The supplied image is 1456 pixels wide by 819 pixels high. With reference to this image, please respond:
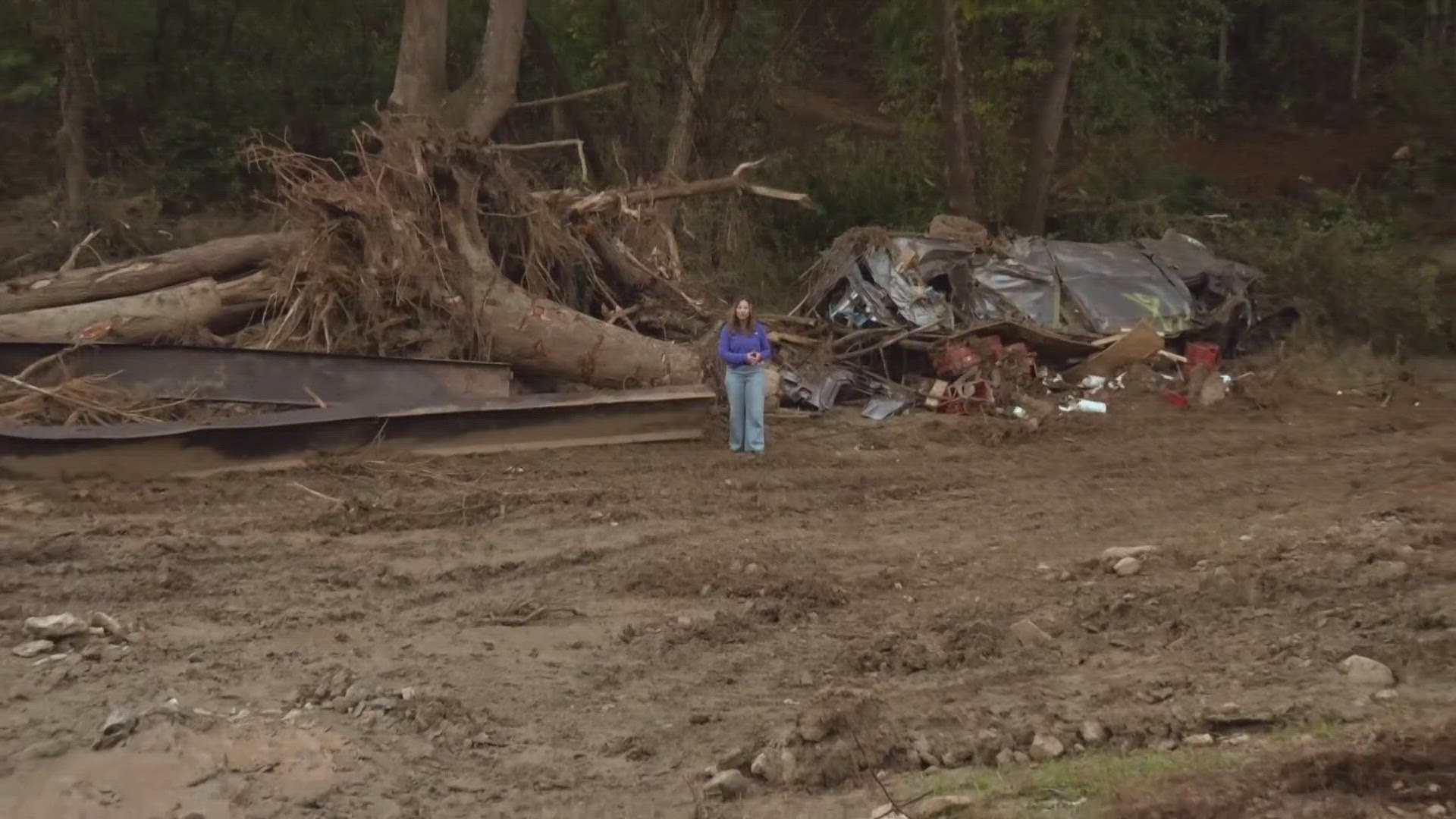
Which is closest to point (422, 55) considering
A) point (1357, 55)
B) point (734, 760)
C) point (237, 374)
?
point (237, 374)

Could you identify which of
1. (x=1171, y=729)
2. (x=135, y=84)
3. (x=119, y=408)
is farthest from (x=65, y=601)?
(x=135, y=84)

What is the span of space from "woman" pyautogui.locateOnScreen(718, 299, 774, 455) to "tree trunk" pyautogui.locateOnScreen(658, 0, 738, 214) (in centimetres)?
670

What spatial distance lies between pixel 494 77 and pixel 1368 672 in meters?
11.1

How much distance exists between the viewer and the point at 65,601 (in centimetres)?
636

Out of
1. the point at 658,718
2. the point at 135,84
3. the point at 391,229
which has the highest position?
the point at 135,84

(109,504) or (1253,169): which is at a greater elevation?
(1253,169)

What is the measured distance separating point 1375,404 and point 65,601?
1061cm

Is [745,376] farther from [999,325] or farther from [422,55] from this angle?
[422,55]

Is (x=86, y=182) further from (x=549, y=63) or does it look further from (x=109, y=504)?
(x=109, y=504)

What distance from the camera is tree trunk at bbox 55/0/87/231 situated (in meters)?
16.0

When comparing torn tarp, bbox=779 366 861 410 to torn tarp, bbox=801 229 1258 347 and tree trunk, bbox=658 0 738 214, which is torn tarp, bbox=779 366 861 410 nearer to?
torn tarp, bbox=801 229 1258 347

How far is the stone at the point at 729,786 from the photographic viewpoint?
445 centimetres

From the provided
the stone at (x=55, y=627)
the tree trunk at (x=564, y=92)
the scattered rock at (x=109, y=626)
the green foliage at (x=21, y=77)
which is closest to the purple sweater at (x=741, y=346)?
the scattered rock at (x=109, y=626)

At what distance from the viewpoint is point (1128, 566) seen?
6984 mm
